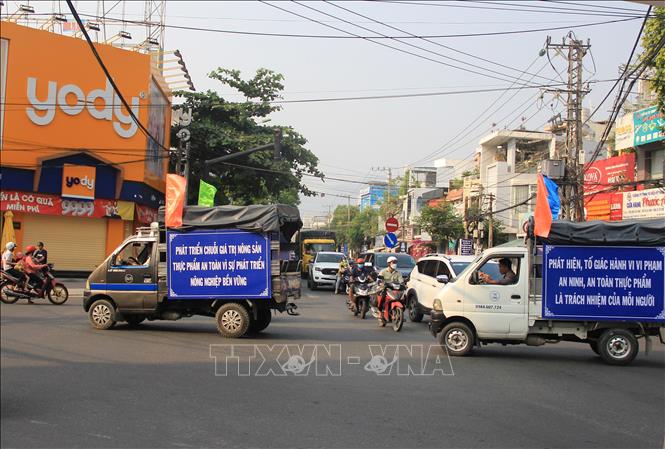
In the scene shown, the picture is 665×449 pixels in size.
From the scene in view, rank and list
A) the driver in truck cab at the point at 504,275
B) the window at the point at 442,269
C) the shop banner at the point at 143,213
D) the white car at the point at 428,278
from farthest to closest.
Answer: the window at the point at 442,269
the white car at the point at 428,278
the driver in truck cab at the point at 504,275
the shop banner at the point at 143,213

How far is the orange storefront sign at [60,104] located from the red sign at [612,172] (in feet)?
88.4

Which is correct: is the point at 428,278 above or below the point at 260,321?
above

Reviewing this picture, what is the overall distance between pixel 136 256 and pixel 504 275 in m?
6.96

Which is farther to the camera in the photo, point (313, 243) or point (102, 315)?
point (313, 243)

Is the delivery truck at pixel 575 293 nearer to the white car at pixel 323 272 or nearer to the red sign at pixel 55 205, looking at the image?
the red sign at pixel 55 205

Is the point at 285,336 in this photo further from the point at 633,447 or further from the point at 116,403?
the point at 633,447

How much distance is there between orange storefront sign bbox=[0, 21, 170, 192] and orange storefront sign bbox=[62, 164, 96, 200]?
11 centimetres

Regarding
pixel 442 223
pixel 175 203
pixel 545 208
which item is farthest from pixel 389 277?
pixel 442 223

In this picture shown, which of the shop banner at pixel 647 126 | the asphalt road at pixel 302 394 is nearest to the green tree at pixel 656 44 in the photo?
the asphalt road at pixel 302 394

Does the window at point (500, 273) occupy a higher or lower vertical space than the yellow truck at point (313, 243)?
lower

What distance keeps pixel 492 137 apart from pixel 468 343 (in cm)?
4370

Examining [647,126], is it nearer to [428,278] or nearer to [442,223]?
[428,278]

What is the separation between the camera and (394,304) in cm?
1434

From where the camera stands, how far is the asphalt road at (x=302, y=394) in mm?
5262
